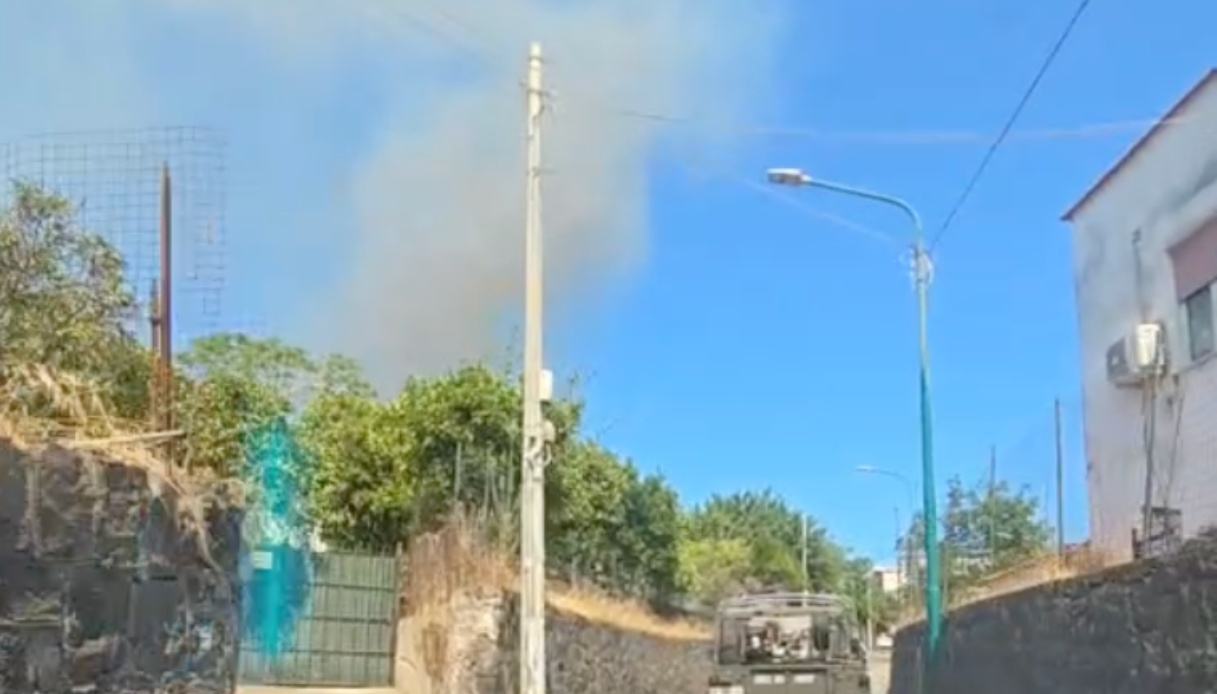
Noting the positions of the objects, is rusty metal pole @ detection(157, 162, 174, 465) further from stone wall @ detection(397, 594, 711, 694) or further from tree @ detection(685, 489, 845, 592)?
tree @ detection(685, 489, 845, 592)

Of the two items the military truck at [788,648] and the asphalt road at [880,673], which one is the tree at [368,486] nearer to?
the military truck at [788,648]

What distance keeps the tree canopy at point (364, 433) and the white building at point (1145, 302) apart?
1749mm

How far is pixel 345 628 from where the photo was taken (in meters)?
20.4

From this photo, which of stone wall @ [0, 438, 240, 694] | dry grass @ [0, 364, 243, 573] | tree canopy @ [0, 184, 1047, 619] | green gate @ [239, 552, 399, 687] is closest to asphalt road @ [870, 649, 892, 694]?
tree canopy @ [0, 184, 1047, 619]

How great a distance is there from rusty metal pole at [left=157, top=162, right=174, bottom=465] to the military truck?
36.2 feet

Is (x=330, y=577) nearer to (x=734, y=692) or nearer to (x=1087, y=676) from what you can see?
(x=734, y=692)

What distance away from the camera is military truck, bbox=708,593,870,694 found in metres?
21.1

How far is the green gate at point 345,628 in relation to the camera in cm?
1981

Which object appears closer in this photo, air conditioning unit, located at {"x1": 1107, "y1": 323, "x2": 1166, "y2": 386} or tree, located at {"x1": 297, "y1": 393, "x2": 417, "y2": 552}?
air conditioning unit, located at {"x1": 1107, "y1": 323, "x2": 1166, "y2": 386}

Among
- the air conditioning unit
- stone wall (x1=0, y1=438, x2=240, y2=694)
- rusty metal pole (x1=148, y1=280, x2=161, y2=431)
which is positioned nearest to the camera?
stone wall (x1=0, y1=438, x2=240, y2=694)

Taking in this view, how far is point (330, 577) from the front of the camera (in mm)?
20250

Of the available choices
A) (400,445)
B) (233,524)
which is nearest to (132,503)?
(233,524)

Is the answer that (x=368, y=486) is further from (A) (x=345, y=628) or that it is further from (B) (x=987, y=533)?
(B) (x=987, y=533)

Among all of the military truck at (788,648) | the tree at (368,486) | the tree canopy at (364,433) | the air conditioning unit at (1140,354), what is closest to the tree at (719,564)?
the tree canopy at (364,433)
